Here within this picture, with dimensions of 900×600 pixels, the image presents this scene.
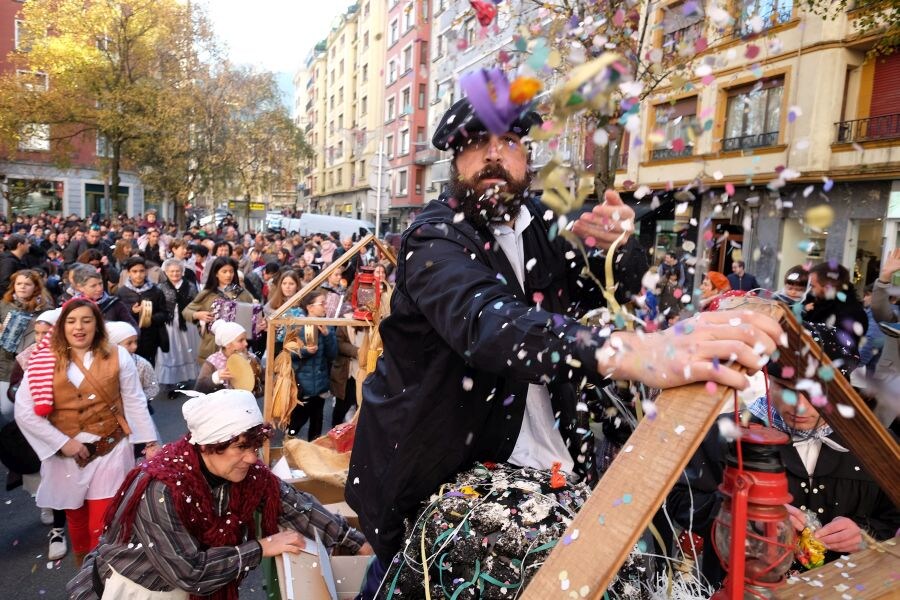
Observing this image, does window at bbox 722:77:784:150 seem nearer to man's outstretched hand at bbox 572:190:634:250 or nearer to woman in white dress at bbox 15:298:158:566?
woman in white dress at bbox 15:298:158:566

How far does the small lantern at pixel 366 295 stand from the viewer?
5480 mm

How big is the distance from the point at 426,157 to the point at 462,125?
128 feet

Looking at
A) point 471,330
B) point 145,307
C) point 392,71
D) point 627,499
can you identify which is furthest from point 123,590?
point 392,71

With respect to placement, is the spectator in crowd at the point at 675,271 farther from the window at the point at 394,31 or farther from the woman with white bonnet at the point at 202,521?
the window at the point at 394,31

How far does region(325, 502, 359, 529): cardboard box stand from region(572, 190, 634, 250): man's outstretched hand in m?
2.73

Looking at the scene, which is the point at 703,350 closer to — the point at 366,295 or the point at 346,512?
the point at 346,512

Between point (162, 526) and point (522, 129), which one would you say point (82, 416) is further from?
point (522, 129)

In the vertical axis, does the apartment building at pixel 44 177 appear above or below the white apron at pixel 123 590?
above

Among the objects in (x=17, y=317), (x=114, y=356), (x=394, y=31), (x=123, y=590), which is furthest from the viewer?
(x=394, y=31)

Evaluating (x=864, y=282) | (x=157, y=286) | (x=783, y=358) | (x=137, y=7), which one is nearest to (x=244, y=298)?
(x=157, y=286)

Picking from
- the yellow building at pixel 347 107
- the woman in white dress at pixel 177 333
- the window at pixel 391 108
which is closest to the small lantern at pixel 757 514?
the woman in white dress at pixel 177 333

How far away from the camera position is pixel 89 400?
411 cm

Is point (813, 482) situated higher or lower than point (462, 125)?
lower

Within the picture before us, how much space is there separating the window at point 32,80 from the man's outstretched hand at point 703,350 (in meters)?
31.1
